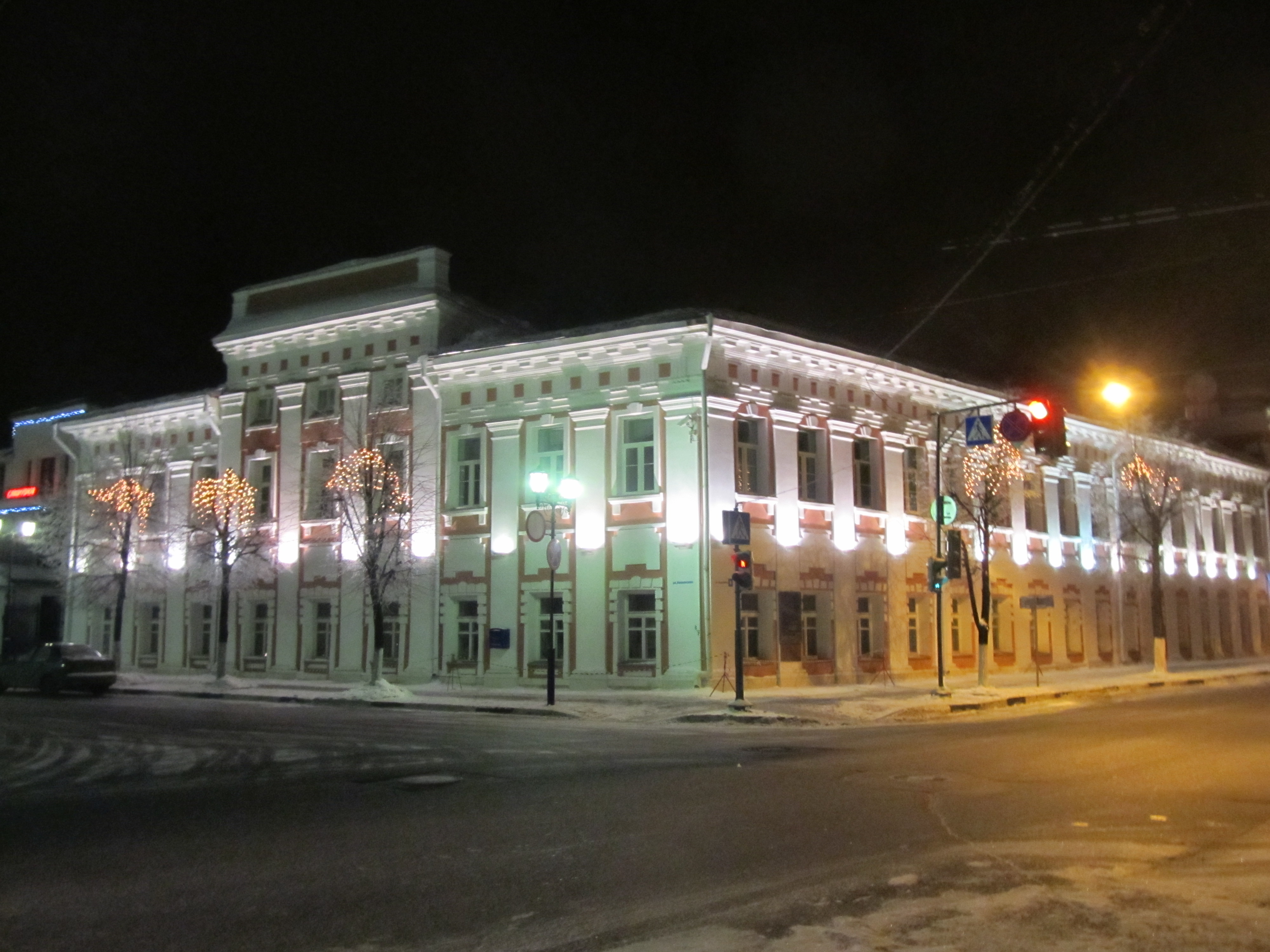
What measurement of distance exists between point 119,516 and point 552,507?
17.6 meters

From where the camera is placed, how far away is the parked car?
28.6 m

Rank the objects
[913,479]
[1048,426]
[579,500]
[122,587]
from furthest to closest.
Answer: [122,587]
[913,479]
[579,500]
[1048,426]

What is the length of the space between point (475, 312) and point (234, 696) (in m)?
12.2

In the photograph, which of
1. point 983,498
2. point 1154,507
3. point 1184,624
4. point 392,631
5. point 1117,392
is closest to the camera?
point 1117,392

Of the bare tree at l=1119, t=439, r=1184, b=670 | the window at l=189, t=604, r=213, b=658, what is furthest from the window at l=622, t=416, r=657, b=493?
the bare tree at l=1119, t=439, r=1184, b=670

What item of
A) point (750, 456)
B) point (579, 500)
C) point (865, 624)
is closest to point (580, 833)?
point (579, 500)

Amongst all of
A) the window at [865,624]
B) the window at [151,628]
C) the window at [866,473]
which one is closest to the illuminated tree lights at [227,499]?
the window at [151,628]

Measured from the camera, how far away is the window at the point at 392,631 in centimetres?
3103

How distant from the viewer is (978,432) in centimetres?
2459

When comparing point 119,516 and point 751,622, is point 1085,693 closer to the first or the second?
point 751,622

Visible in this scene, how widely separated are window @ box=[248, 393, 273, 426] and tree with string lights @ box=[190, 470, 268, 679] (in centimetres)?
170

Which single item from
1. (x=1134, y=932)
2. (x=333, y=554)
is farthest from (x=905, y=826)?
(x=333, y=554)

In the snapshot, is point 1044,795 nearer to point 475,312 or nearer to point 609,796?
point 609,796

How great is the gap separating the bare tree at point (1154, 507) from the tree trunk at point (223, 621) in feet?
91.0
